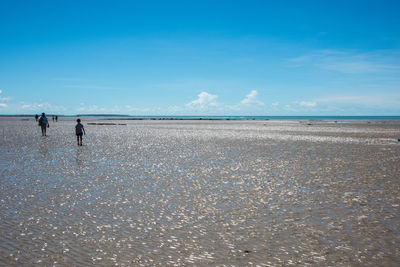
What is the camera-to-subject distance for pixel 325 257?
257 inches

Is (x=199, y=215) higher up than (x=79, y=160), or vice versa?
(x=79, y=160)

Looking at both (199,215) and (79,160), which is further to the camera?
(79,160)

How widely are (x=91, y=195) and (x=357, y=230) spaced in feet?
28.0

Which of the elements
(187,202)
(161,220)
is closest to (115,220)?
(161,220)

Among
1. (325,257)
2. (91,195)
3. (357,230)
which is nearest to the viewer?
(325,257)

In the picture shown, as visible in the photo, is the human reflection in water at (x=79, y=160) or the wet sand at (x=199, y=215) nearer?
the wet sand at (x=199, y=215)

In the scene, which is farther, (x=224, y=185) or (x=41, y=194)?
(x=224, y=185)

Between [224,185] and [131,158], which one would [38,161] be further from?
[224,185]

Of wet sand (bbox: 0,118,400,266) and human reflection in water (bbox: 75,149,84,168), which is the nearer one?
wet sand (bbox: 0,118,400,266)

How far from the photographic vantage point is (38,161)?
62.9 feet

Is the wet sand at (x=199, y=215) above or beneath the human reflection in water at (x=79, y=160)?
beneath

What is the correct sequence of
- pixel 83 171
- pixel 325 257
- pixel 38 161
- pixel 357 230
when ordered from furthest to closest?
1. pixel 38 161
2. pixel 83 171
3. pixel 357 230
4. pixel 325 257

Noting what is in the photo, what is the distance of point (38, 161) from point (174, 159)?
821 cm

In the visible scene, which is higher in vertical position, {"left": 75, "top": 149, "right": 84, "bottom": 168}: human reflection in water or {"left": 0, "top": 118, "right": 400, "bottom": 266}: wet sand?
{"left": 75, "top": 149, "right": 84, "bottom": 168}: human reflection in water
